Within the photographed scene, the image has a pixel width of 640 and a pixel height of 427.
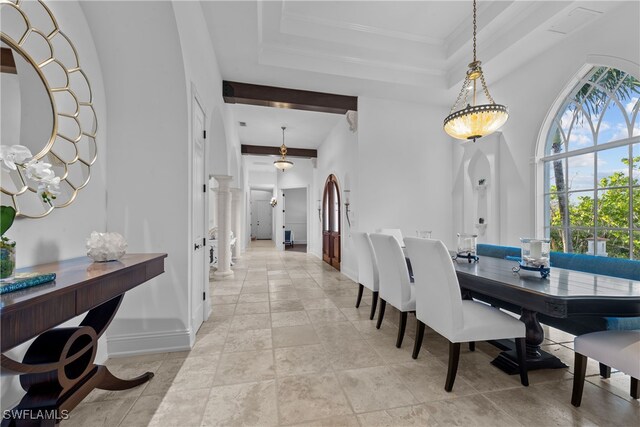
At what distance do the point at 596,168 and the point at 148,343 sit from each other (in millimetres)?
4977

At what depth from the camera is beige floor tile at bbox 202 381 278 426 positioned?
1603 mm

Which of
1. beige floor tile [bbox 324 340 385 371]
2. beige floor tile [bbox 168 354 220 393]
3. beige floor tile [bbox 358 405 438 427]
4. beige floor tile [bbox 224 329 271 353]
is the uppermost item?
beige floor tile [bbox 324 340 385 371]

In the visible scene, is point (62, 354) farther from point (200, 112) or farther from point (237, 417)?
point (200, 112)

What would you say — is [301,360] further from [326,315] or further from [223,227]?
[223,227]

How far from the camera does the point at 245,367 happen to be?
85.4 inches

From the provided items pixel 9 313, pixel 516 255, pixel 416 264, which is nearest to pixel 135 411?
pixel 9 313

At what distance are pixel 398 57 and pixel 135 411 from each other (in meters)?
4.97

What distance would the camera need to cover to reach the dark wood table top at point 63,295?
84 cm

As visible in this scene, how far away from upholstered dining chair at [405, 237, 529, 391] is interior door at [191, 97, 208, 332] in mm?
2064

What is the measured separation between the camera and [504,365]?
2.12m

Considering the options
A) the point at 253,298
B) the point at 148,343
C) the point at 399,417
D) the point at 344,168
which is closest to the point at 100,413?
the point at 148,343

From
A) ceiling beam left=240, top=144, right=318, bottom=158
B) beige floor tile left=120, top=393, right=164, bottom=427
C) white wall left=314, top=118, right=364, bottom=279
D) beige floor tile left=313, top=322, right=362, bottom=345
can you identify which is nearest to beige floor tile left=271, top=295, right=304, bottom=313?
beige floor tile left=313, top=322, right=362, bottom=345

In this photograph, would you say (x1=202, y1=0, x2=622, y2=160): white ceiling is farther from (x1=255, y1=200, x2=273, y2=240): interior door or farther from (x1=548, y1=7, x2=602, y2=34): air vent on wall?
(x1=255, y1=200, x2=273, y2=240): interior door

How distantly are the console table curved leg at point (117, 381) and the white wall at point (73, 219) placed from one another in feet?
1.20
